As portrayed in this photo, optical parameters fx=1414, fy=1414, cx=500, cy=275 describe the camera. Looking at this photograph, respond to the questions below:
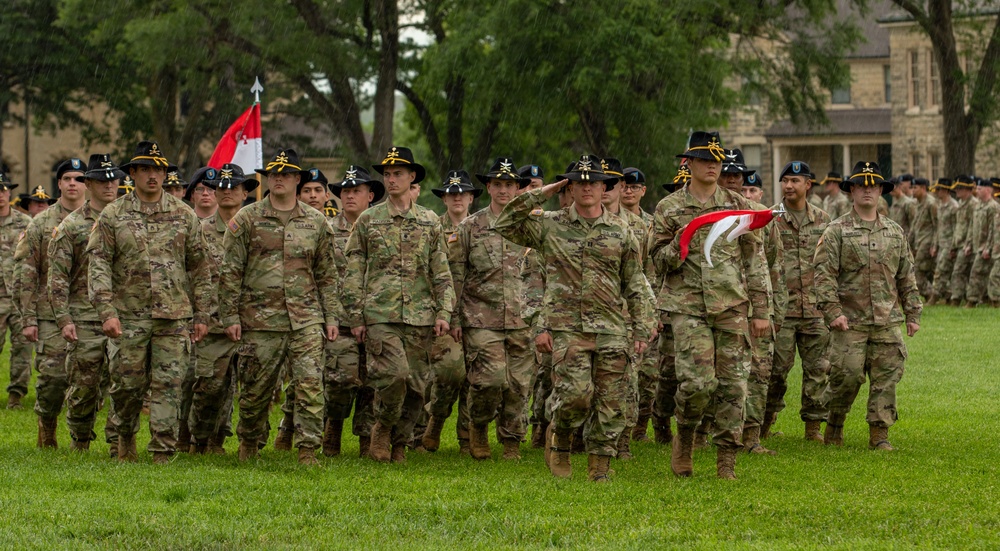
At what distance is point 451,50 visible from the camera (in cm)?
3438

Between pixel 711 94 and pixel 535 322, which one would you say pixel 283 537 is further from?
pixel 711 94

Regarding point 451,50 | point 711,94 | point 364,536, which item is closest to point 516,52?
point 451,50

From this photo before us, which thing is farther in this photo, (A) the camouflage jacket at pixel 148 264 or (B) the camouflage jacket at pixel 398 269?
(B) the camouflage jacket at pixel 398 269

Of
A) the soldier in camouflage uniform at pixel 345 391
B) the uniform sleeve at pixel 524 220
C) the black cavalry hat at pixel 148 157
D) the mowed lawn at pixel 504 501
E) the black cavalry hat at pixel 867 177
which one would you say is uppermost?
the black cavalry hat at pixel 148 157

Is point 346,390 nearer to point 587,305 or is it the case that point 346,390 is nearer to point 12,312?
point 587,305

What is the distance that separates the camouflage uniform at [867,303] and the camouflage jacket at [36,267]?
285 inches

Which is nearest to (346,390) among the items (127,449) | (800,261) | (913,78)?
(127,449)

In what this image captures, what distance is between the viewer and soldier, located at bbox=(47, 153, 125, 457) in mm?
11750

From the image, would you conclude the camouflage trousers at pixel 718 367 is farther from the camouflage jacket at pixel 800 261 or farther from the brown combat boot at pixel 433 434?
the brown combat boot at pixel 433 434

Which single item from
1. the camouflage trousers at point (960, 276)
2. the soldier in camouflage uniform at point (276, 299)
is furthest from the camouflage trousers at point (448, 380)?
the camouflage trousers at point (960, 276)

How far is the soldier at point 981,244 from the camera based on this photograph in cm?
2736

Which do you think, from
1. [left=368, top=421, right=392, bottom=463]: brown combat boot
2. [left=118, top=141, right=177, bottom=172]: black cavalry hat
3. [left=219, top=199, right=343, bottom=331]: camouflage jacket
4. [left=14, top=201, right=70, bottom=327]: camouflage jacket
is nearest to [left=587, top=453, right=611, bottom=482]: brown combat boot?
[left=368, top=421, right=392, bottom=463]: brown combat boot

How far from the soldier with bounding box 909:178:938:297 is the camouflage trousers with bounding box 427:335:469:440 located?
729 inches

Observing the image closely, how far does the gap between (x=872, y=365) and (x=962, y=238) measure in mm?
16383
